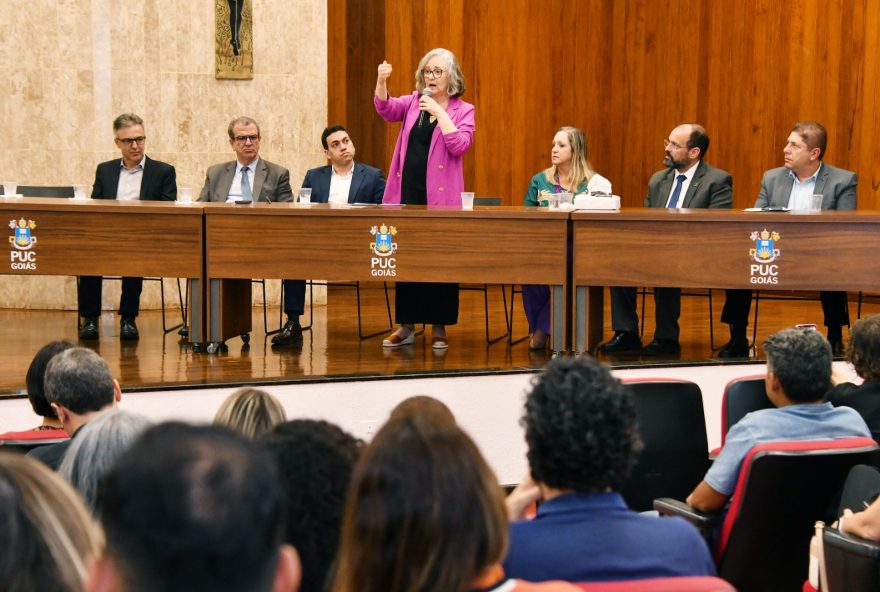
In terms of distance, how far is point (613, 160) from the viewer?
30.8ft

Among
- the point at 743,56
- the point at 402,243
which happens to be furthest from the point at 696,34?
the point at 402,243

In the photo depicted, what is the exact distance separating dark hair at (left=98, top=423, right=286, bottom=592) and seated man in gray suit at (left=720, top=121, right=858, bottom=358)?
16.3 ft

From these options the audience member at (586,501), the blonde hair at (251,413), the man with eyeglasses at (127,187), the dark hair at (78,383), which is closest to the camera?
the audience member at (586,501)

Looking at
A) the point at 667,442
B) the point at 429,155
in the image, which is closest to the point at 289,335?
the point at 429,155

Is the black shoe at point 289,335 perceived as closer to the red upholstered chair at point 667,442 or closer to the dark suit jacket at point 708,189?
the dark suit jacket at point 708,189

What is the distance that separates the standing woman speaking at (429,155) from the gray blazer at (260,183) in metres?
0.63

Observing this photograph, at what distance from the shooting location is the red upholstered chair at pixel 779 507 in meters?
2.62

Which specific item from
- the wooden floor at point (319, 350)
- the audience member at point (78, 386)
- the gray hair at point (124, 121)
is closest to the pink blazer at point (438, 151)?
the wooden floor at point (319, 350)

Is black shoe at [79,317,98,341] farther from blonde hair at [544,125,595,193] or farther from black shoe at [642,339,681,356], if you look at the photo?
black shoe at [642,339,681,356]

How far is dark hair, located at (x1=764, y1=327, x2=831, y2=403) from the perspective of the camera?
2.91m

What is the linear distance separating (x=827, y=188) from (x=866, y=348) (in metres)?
3.13

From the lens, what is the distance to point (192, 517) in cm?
98

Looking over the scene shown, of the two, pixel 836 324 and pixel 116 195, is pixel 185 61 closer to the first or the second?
pixel 116 195

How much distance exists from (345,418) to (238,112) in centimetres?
364
